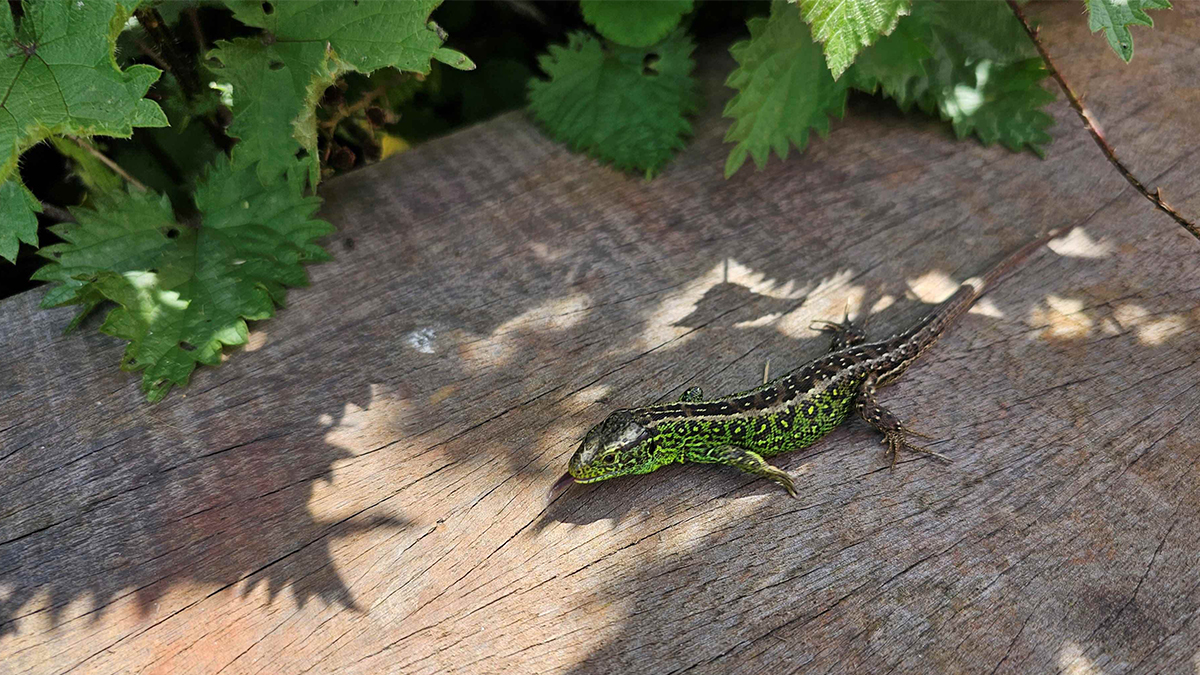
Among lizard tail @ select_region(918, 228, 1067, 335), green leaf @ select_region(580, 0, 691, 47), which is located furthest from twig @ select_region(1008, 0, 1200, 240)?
green leaf @ select_region(580, 0, 691, 47)

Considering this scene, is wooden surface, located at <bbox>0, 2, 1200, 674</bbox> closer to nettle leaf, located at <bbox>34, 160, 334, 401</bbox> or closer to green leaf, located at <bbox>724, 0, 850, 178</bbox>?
nettle leaf, located at <bbox>34, 160, 334, 401</bbox>

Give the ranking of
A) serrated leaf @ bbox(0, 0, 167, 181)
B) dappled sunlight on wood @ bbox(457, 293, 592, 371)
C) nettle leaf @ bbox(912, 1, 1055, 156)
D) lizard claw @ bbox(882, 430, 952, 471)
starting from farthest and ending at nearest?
nettle leaf @ bbox(912, 1, 1055, 156) < dappled sunlight on wood @ bbox(457, 293, 592, 371) < lizard claw @ bbox(882, 430, 952, 471) < serrated leaf @ bbox(0, 0, 167, 181)

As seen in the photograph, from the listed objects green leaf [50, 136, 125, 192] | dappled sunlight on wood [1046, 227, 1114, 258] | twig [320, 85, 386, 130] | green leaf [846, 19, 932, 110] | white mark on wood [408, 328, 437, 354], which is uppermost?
green leaf [846, 19, 932, 110]

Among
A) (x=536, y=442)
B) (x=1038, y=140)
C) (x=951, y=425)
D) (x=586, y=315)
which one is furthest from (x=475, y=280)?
(x=1038, y=140)

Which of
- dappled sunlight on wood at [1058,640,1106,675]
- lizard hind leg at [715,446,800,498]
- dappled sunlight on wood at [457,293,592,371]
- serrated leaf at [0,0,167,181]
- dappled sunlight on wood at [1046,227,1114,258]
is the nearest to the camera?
dappled sunlight on wood at [1058,640,1106,675]

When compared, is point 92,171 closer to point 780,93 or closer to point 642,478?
point 642,478

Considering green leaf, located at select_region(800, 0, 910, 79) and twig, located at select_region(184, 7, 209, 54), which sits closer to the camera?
green leaf, located at select_region(800, 0, 910, 79)

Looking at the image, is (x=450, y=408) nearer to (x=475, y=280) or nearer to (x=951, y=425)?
(x=475, y=280)
